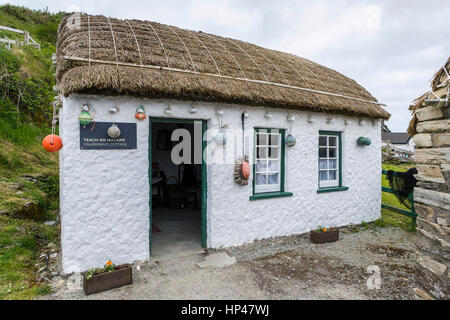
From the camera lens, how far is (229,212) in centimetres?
587

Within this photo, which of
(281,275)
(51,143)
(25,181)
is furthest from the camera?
(25,181)

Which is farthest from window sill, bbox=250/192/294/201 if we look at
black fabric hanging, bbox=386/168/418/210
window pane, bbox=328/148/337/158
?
black fabric hanging, bbox=386/168/418/210

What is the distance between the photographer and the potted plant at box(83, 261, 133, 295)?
403cm

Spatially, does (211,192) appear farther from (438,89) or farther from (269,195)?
(438,89)

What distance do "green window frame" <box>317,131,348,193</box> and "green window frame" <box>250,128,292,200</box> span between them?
51.6 inches

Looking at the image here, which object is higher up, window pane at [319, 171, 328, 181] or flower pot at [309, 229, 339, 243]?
window pane at [319, 171, 328, 181]

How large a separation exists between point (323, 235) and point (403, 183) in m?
3.47

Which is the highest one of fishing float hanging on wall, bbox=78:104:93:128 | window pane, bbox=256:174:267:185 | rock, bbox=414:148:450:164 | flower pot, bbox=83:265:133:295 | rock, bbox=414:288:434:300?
fishing float hanging on wall, bbox=78:104:93:128

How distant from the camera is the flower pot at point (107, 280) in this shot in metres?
4.03

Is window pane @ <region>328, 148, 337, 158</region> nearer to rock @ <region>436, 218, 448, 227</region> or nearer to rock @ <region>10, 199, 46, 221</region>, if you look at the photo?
rock @ <region>436, 218, 448, 227</region>

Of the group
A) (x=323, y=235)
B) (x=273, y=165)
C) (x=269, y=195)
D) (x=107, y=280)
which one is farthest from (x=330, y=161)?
(x=107, y=280)

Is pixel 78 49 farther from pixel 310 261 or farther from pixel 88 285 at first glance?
pixel 310 261

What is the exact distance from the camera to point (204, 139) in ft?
18.7

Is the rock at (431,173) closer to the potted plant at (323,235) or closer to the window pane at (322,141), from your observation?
the potted plant at (323,235)
